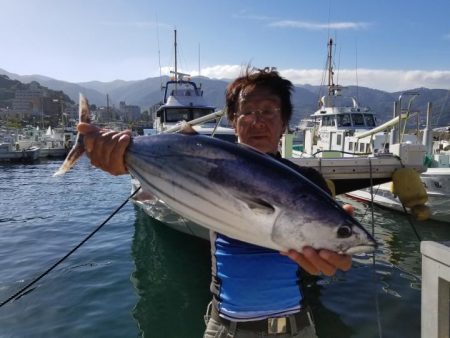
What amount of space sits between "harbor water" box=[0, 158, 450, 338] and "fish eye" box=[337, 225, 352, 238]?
562cm

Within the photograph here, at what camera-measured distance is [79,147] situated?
266 centimetres

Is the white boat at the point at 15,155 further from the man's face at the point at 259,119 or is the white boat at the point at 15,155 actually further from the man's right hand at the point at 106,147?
the man's face at the point at 259,119

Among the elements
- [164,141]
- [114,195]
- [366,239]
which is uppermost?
[164,141]

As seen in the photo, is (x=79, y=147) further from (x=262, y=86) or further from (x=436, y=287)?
(x=436, y=287)

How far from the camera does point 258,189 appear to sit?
2.00 meters

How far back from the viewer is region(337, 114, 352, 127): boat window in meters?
24.5

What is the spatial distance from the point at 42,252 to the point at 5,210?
8.96 metres

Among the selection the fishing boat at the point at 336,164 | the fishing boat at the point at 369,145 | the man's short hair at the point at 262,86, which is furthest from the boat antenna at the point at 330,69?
the man's short hair at the point at 262,86

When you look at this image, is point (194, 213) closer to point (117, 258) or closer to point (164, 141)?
point (164, 141)

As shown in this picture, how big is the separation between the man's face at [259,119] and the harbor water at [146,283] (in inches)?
201

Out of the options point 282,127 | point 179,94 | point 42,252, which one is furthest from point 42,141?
point 282,127

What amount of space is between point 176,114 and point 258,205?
1697 cm

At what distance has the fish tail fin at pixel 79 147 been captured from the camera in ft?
8.68

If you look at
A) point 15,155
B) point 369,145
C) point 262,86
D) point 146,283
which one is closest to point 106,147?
point 262,86
